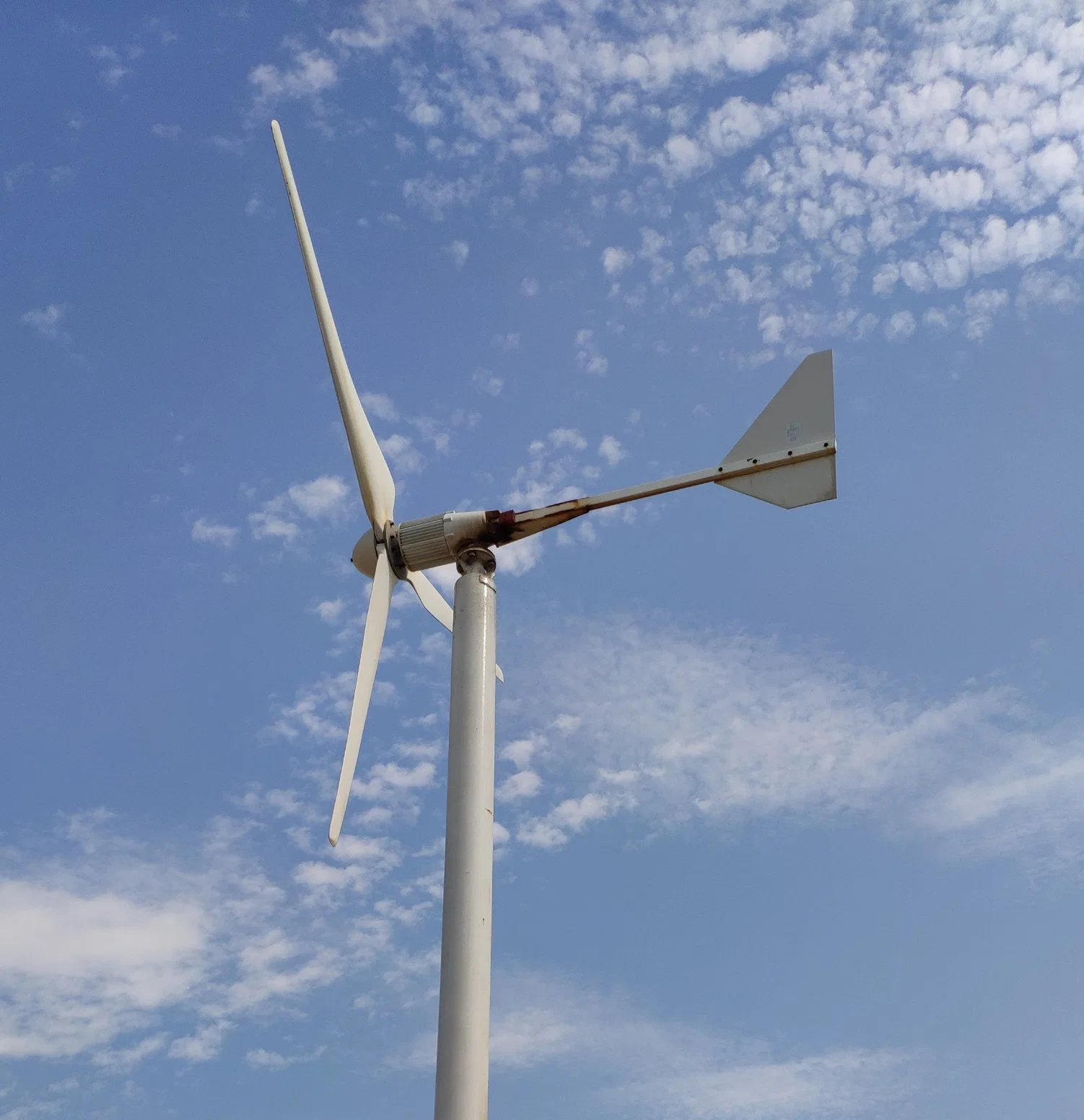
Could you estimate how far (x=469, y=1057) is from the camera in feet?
41.7

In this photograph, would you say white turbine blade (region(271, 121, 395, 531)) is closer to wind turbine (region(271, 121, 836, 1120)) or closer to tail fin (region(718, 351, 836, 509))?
wind turbine (region(271, 121, 836, 1120))

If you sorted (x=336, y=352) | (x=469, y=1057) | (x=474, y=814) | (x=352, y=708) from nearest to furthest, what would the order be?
(x=469, y=1057), (x=474, y=814), (x=352, y=708), (x=336, y=352)

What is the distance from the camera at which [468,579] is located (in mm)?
15859

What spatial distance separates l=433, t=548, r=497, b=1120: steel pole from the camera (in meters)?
12.7

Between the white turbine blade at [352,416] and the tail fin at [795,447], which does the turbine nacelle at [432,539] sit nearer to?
the white turbine blade at [352,416]

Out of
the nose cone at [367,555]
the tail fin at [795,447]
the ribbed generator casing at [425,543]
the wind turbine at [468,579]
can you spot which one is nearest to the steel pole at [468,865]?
the wind turbine at [468,579]

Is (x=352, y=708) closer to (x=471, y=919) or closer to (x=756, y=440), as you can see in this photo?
(x=471, y=919)

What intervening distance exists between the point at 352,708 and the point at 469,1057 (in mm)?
4529

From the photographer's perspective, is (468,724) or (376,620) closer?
(468,724)

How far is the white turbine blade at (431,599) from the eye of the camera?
1750cm

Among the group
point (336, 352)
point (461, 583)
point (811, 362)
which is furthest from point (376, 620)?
point (811, 362)

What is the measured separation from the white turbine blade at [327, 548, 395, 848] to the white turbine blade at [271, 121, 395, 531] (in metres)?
0.72

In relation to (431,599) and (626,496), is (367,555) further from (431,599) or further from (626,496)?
(626,496)

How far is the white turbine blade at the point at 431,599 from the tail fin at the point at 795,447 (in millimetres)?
4349
